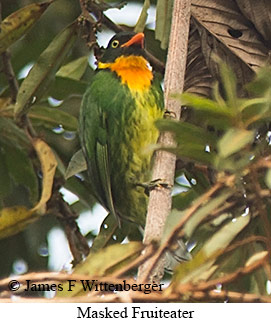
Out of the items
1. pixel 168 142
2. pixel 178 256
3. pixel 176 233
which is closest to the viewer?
pixel 176 233

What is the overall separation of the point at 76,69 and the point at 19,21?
0.47 metres

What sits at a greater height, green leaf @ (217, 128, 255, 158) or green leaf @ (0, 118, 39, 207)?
green leaf @ (217, 128, 255, 158)

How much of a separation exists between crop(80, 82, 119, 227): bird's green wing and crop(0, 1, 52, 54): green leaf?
254mm

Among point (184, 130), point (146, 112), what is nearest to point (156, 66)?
point (146, 112)

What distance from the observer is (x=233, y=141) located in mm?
1086

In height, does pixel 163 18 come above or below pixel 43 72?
above

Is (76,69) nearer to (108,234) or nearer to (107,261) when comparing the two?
(108,234)

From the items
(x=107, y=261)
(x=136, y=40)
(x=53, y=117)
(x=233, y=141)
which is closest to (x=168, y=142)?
(x=107, y=261)

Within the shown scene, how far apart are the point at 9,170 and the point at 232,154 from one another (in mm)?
1510

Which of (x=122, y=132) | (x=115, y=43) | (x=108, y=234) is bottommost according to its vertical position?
(x=108, y=234)

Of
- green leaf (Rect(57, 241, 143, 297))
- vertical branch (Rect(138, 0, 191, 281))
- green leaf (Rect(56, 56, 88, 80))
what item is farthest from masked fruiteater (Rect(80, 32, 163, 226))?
green leaf (Rect(57, 241, 143, 297))

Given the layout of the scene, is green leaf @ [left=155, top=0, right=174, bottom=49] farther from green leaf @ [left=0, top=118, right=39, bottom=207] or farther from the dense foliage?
green leaf @ [left=0, top=118, right=39, bottom=207]

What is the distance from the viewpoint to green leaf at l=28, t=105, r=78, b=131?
248 cm

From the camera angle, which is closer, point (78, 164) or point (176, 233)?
point (176, 233)
